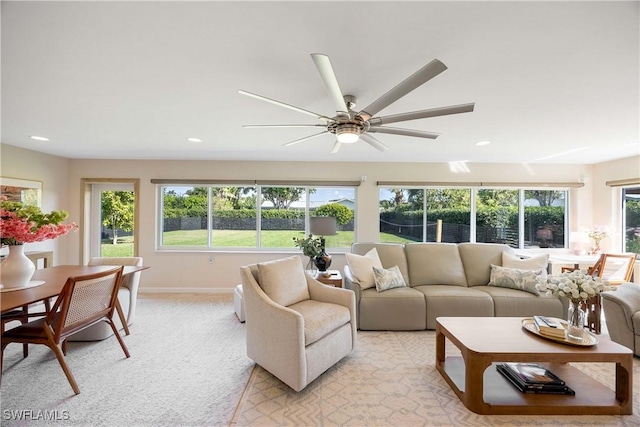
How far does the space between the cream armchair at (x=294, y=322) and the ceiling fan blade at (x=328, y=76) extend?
147cm

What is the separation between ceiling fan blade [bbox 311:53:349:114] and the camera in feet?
3.91

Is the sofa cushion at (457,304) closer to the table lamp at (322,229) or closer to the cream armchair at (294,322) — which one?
the cream armchair at (294,322)

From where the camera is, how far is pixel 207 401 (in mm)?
1928

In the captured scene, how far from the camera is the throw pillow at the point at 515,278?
3.22m

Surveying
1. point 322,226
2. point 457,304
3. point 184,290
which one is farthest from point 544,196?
point 184,290

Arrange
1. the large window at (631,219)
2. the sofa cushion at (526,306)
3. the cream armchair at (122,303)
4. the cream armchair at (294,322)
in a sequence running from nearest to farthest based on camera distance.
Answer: the cream armchair at (294,322) < the cream armchair at (122,303) < the sofa cushion at (526,306) < the large window at (631,219)

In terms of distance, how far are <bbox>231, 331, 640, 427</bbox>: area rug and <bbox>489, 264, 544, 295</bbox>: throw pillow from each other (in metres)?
0.92

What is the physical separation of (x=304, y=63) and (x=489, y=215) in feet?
15.0

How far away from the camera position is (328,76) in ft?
4.38

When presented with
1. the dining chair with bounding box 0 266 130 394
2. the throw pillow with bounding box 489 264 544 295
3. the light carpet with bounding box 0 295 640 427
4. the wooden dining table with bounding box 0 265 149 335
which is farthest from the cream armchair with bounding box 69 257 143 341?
the throw pillow with bounding box 489 264 544 295

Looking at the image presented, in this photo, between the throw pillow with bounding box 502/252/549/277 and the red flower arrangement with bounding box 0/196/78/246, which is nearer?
the red flower arrangement with bounding box 0/196/78/246

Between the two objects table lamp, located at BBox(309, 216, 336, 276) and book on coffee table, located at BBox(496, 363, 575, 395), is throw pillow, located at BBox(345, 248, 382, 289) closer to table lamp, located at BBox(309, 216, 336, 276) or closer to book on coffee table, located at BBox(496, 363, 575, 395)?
table lamp, located at BBox(309, 216, 336, 276)

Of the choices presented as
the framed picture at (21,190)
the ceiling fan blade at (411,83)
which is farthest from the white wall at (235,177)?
the ceiling fan blade at (411,83)

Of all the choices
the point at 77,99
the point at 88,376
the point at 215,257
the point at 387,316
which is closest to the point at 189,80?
the point at 77,99
